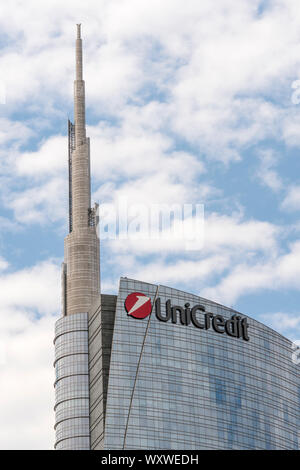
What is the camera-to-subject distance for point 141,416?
19962 cm
